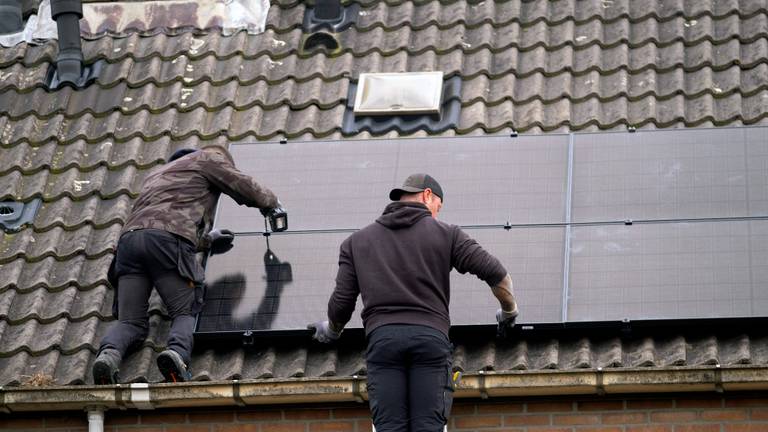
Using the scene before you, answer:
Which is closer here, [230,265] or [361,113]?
[230,265]

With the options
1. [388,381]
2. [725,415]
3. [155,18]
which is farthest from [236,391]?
[155,18]

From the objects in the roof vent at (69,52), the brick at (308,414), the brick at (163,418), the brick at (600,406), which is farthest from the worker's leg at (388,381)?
the roof vent at (69,52)

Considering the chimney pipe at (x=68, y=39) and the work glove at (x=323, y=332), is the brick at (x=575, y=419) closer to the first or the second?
the work glove at (x=323, y=332)

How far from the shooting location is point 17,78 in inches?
480

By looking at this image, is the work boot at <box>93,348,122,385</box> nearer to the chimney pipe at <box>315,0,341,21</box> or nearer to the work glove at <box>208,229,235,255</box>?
the work glove at <box>208,229,235,255</box>

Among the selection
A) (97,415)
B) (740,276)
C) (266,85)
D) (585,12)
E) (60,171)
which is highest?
(585,12)

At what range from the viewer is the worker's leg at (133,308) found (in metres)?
9.41

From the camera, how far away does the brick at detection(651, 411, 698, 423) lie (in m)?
8.82

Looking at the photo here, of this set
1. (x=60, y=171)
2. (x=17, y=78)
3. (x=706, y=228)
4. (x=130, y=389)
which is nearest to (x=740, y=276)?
(x=706, y=228)

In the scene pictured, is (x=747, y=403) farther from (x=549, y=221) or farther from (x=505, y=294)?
(x=549, y=221)

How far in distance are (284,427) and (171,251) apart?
1.15m

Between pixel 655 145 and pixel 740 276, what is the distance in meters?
1.19

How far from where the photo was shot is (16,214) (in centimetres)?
1078

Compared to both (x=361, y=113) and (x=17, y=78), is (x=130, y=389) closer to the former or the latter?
(x=361, y=113)
